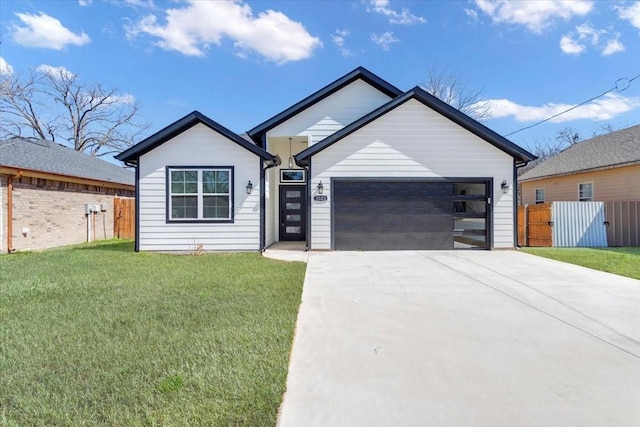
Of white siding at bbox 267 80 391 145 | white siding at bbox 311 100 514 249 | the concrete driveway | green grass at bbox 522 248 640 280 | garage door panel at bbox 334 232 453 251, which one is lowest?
the concrete driveway

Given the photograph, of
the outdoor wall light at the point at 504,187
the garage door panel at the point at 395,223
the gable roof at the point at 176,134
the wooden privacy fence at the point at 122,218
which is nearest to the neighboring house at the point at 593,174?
the outdoor wall light at the point at 504,187

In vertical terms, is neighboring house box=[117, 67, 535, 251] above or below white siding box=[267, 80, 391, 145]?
below

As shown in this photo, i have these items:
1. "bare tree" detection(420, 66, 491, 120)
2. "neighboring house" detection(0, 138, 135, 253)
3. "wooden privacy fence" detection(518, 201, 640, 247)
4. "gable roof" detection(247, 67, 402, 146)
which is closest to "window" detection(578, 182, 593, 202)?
"wooden privacy fence" detection(518, 201, 640, 247)

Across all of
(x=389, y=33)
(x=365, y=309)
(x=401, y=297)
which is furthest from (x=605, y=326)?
(x=389, y=33)

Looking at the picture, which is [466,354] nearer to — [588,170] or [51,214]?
[51,214]

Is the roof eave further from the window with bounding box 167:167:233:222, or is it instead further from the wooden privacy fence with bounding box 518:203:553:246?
the window with bounding box 167:167:233:222

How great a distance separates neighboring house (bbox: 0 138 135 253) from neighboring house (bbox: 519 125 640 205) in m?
21.6

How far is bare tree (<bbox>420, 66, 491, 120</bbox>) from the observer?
84.7ft

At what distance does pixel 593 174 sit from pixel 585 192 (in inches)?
39.0

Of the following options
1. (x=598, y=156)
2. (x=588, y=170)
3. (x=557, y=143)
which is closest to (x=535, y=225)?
(x=588, y=170)

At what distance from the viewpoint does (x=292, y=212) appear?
1308 cm

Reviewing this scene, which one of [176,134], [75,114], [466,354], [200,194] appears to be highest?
[75,114]

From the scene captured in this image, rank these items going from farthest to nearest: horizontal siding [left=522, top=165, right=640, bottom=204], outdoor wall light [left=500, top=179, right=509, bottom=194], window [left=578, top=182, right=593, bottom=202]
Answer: window [left=578, top=182, right=593, bottom=202], horizontal siding [left=522, top=165, right=640, bottom=204], outdoor wall light [left=500, top=179, right=509, bottom=194]

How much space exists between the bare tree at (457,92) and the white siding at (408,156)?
1764cm
